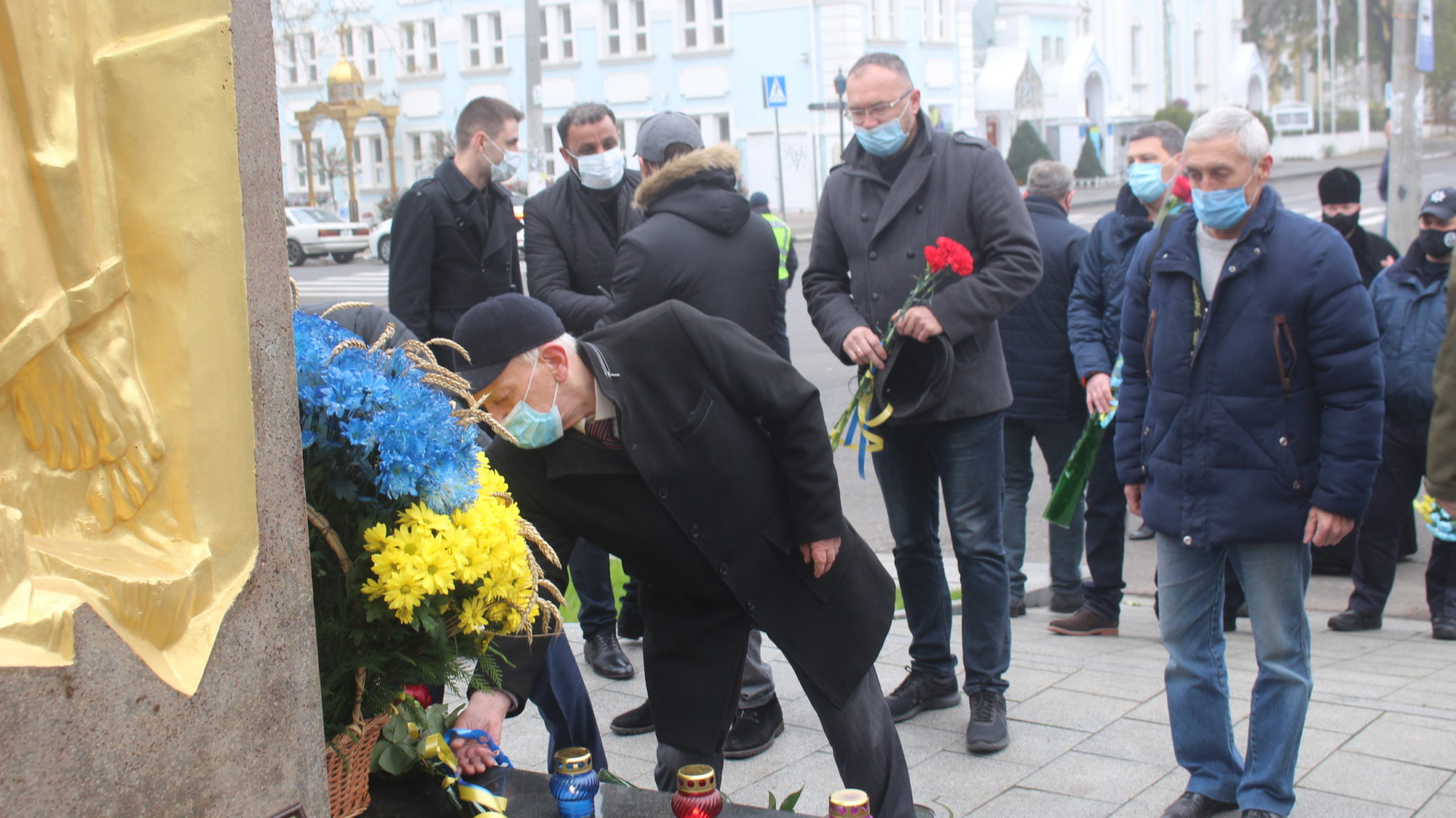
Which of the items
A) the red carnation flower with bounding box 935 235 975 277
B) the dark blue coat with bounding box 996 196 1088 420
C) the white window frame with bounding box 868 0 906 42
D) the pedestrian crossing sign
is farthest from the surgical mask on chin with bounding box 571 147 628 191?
the white window frame with bounding box 868 0 906 42

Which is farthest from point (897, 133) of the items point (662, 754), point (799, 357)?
point (799, 357)

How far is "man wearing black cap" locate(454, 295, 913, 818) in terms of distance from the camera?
9.33 feet

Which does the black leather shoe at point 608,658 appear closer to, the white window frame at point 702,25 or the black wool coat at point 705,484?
the black wool coat at point 705,484

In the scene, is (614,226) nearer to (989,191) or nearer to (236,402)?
(989,191)

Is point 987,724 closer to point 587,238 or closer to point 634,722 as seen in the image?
point 634,722

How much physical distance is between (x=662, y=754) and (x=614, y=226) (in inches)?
104

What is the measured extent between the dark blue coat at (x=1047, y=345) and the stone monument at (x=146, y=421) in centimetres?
431

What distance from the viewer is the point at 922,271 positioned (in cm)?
426

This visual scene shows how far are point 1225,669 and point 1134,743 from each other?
24.7 inches

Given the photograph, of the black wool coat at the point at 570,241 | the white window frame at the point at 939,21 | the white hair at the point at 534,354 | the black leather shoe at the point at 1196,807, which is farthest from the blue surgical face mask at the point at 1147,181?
the white window frame at the point at 939,21

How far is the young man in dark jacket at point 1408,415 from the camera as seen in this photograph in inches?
219

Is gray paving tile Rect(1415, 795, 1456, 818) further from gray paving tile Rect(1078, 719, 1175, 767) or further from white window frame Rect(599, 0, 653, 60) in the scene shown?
white window frame Rect(599, 0, 653, 60)

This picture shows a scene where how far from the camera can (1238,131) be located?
356cm

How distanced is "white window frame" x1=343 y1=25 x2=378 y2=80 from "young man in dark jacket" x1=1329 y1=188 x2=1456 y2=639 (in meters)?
43.8
